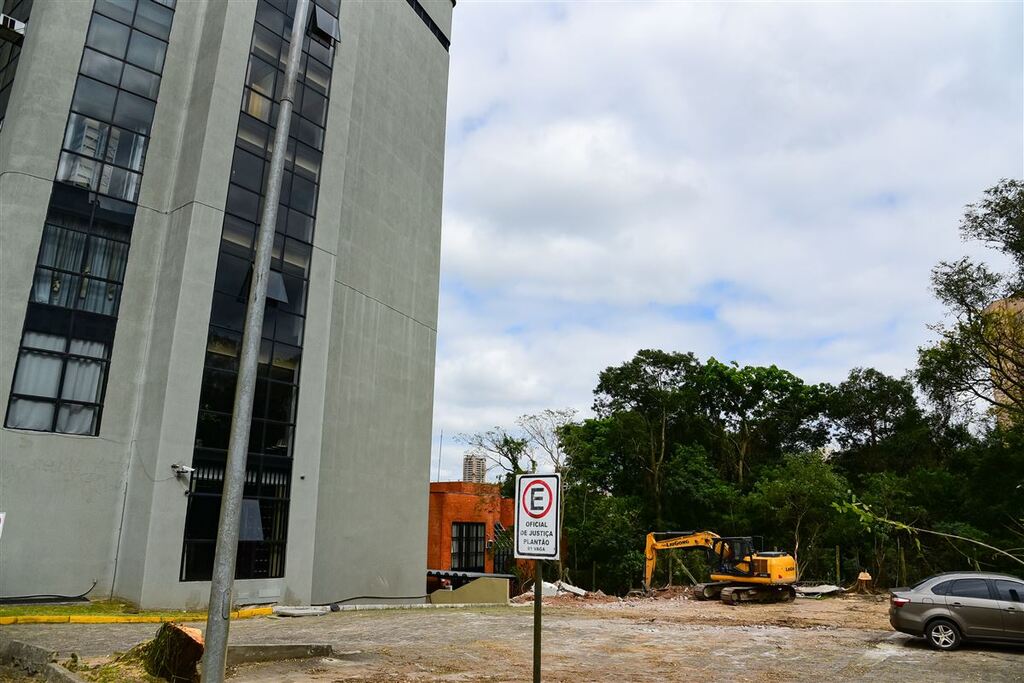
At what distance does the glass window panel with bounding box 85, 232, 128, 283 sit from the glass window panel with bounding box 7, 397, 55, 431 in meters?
4.00

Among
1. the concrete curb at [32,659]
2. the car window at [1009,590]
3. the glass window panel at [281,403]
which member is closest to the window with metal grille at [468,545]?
the glass window panel at [281,403]

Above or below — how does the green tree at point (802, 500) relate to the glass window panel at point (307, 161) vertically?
below

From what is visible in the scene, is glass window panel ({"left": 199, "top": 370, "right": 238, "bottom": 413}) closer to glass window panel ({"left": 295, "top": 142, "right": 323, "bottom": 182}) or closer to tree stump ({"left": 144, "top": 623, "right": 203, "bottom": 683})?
glass window panel ({"left": 295, "top": 142, "right": 323, "bottom": 182})

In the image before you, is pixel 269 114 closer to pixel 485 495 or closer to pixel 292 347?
pixel 292 347

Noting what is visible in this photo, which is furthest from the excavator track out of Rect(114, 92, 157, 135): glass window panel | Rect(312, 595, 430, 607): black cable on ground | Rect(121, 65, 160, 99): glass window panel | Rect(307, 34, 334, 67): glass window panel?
Rect(121, 65, 160, 99): glass window panel

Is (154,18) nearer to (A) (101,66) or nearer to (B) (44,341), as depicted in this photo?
(A) (101,66)

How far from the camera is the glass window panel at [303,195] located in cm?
2458

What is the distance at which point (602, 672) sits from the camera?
11.4 metres

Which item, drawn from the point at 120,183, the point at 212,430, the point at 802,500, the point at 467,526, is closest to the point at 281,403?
the point at 212,430

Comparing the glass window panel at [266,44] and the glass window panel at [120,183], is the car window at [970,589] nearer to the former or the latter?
the glass window panel at [120,183]

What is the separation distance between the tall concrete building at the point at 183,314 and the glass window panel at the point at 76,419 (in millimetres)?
47

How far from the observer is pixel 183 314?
20.3 metres

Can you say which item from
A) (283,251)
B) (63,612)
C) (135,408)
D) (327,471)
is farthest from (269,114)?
(63,612)

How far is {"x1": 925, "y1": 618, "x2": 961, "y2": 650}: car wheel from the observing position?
14414 millimetres
